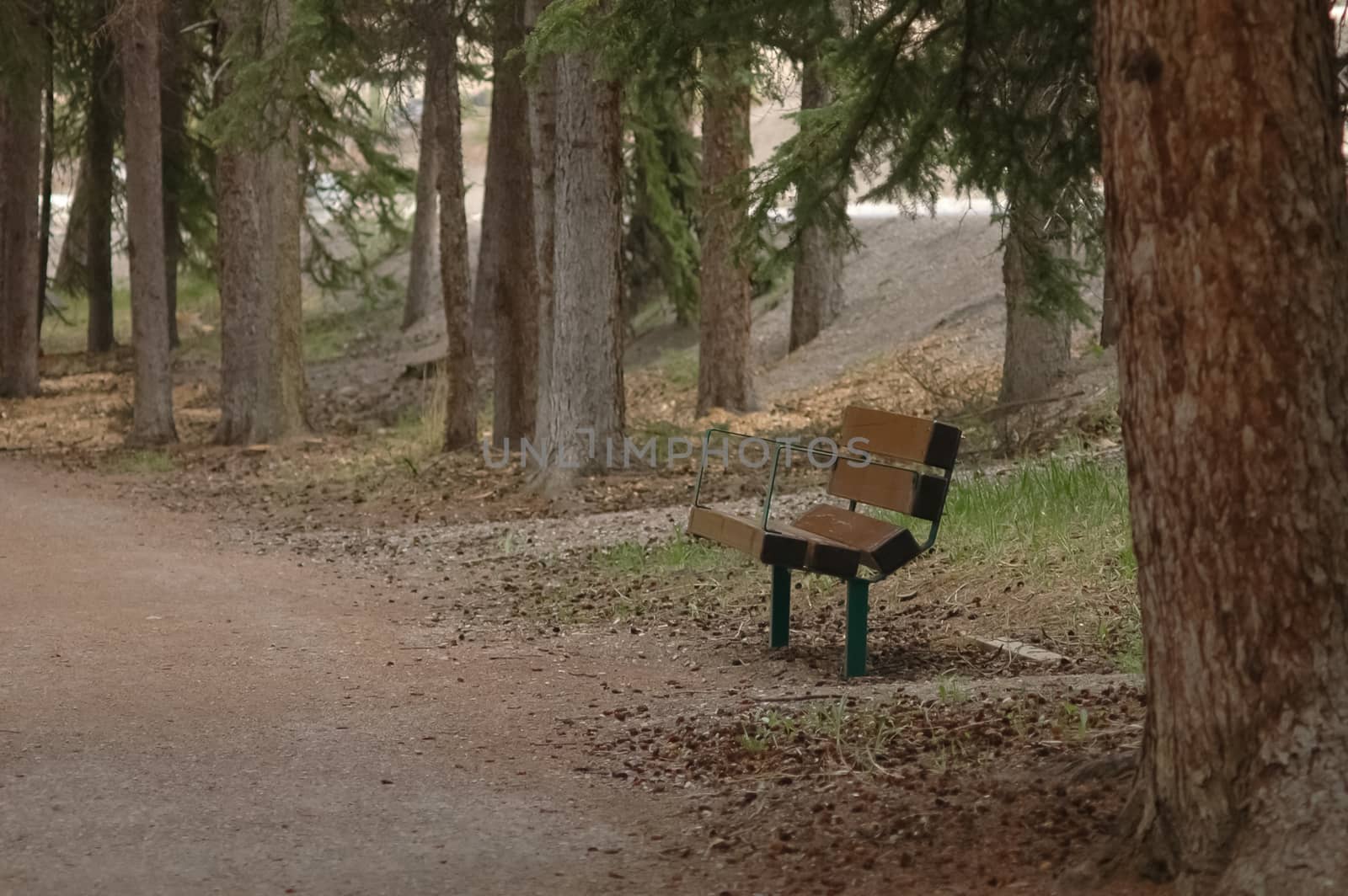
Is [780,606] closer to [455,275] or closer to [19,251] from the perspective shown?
[455,275]

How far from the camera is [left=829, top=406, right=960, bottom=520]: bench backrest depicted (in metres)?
7.04

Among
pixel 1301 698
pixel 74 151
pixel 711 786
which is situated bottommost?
pixel 711 786

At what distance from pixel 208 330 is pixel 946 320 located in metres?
17.2

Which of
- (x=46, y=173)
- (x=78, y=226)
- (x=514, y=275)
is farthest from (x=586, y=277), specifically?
(x=46, y=173)

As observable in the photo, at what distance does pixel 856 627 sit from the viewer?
692cm

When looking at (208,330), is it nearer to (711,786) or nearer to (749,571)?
(749,571)

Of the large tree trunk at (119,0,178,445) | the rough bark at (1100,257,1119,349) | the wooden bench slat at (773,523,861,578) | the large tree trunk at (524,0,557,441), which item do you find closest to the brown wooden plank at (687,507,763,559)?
the wooden bench slat at (773,523,861,578)

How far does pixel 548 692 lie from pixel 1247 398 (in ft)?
12.7

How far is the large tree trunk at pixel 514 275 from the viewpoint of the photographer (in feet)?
50.7

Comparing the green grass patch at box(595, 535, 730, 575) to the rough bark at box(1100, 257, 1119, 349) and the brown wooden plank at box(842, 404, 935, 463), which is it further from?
the rough bark at box(1100, 257, 1119, 349)

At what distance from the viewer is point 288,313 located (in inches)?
699

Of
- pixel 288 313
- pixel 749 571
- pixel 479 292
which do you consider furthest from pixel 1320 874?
pixel 479 292

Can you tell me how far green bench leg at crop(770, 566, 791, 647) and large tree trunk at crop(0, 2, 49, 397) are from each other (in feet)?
54.7

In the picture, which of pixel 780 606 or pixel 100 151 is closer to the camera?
pixel 780 606
